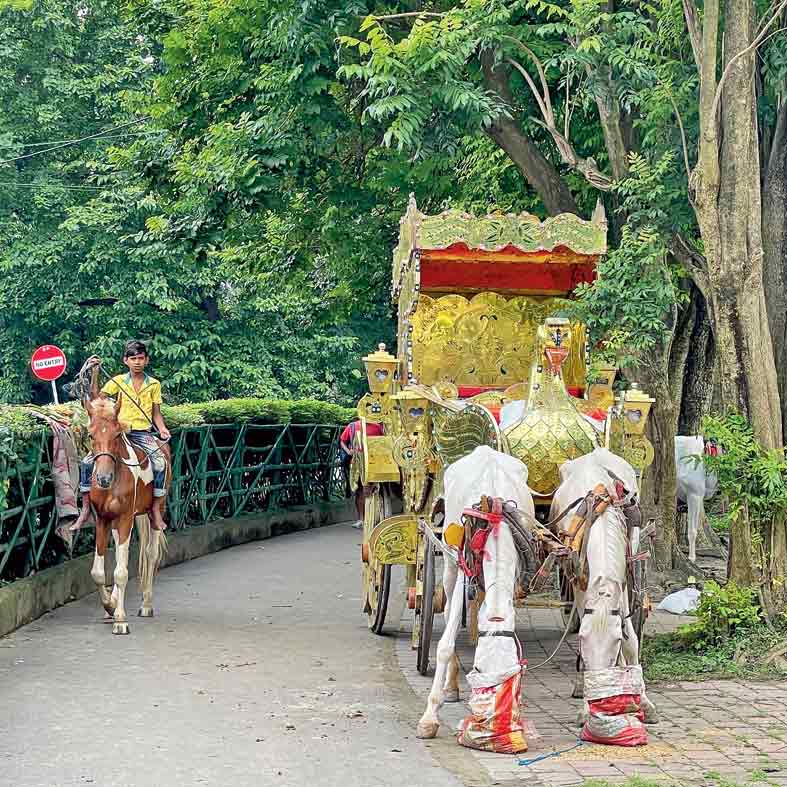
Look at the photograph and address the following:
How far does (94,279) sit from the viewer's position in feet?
93.0

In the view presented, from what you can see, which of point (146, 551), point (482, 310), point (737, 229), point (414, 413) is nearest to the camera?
point (737, 229)

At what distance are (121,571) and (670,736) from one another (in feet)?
19.0

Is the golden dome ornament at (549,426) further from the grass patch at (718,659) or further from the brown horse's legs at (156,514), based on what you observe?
the brown horse's legs at (156,514)

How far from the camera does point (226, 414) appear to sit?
1922 cm

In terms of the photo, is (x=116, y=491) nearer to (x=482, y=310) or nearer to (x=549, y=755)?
(x=482, y=310)

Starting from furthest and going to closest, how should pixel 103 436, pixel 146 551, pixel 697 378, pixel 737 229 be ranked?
pixel 697 378, pixel 146 551, pixel 103 436, pixel 737 229

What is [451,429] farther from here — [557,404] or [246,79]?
[246,79]

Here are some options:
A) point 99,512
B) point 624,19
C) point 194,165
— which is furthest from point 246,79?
point 99,512

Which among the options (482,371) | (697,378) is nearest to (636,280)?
(482,371)

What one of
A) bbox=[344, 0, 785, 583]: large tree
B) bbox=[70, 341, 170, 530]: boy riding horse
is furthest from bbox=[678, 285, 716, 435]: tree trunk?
bbox=[70, 341, 170, 530]: boy riding horse

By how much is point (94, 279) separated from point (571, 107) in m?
16.7

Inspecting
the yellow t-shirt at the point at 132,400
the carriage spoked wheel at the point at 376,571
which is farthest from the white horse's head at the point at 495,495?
the yellow t-shirt at the point at 132,400

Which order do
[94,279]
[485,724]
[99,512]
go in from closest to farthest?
1. [485,724]
2. [99,512]
3. [94,279]

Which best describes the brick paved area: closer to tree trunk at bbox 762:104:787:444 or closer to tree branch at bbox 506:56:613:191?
tree trunk at bbox 762:104:787:444
